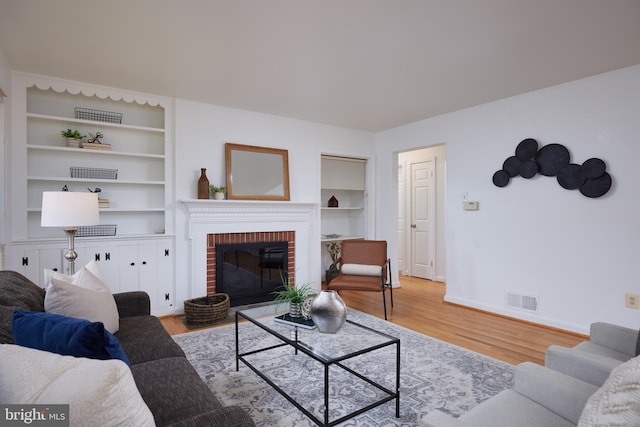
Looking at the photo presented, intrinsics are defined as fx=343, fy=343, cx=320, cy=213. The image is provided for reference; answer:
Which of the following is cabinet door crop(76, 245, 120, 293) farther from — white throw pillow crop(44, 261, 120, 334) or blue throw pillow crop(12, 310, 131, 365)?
blue throw pillow crop(12, 310, 131, 365)

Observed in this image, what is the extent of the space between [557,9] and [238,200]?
135 inches

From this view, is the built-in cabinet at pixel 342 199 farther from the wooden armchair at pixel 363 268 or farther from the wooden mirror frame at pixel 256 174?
→ the wooden armchair at pixel 363 268

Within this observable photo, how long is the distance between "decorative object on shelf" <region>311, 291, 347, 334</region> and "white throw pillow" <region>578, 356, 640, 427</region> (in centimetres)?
139

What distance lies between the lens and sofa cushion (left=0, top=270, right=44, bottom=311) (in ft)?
5.00

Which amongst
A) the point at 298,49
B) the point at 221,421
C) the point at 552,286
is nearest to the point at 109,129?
the point at 298,49

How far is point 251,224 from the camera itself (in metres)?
4.38

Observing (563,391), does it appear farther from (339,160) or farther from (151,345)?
(339,160)

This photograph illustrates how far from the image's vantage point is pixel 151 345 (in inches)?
75.5

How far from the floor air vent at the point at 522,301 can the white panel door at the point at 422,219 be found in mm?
2178

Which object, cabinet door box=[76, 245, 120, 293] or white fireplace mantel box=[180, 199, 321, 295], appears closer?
cabinet door box=[76, 245, 120, 293]

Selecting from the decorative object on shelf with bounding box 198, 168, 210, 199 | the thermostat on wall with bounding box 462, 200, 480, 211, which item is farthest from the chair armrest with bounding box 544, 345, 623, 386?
the decorative object on shelf with bounding box 198, 168, 210, 199

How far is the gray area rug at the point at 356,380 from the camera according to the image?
2059 mm

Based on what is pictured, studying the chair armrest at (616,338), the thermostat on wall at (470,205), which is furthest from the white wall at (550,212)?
the chair armrest at (616,338)

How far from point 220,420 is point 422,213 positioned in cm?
573
